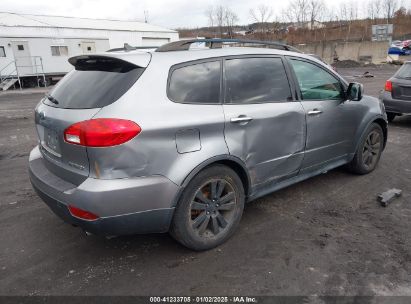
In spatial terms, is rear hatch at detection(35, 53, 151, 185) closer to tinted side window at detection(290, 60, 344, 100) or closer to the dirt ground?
the dirt ground

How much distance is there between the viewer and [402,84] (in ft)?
26.3

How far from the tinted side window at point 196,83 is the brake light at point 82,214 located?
1.08 meters

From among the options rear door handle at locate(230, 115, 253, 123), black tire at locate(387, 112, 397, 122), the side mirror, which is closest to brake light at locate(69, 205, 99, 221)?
rear door handle at locate(230, 115, 253, 123)

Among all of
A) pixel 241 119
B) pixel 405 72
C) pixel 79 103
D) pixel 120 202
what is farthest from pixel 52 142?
pixel 405 72

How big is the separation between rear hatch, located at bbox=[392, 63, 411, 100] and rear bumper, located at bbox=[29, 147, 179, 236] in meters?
6.93

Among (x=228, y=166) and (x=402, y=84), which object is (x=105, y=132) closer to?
(x=228, y=166)

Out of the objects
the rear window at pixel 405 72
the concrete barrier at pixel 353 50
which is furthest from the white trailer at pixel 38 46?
the concrete barrier at pixel 353 50

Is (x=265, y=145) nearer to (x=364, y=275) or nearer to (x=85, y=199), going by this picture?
(x=364, y=275)

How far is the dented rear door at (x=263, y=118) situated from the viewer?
11.0ft

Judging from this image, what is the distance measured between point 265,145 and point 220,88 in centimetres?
72

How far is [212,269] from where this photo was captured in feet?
Result: 10.1

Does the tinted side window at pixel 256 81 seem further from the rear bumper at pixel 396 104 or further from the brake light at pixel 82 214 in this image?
the rear bumper at pixel 396 104

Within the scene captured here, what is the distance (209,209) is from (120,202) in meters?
0.88

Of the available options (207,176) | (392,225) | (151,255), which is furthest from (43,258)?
(392,225)
